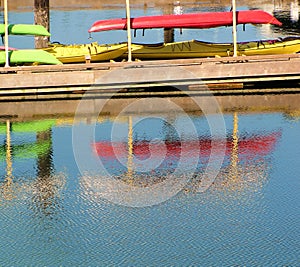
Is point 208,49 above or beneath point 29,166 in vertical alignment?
above

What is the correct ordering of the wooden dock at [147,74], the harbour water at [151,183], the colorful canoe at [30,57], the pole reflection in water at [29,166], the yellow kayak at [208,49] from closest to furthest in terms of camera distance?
the harbour water at [151,183], the pole reflection in water at [29,166], the wooden dock at [147,74], the colorful canoe at [30,57], the yellow kayak at [208,49]

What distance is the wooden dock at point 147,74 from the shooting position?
116 feet

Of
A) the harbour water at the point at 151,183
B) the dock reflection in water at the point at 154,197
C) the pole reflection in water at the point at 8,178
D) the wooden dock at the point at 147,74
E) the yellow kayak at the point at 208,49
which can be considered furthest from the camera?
the yellow kayak at the point at 208,49

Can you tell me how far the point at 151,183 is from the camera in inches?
987

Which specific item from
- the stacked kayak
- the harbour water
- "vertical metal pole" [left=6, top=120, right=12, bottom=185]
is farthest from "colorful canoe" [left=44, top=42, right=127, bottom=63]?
"vertical metal pole" [left=6, top=120, right=12, bottom=185]

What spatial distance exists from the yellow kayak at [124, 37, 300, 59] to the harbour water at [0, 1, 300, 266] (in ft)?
11.4

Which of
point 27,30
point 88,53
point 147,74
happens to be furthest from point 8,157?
point 88,53

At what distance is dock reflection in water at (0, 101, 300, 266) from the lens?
19.7 meters

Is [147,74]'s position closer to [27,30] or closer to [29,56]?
[29,56]

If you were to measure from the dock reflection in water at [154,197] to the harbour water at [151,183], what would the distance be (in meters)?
0.04

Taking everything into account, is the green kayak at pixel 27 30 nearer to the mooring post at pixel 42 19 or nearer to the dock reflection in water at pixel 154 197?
the mooring post at pixel 42 19

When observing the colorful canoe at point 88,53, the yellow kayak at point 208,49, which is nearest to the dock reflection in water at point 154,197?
the yellow kayak at point 208,49

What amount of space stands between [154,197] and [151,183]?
1.38 m

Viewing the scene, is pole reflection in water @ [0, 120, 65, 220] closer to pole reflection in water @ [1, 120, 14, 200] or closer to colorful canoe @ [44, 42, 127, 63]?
pole reflection in water @ [1, 120, 14, 200]
